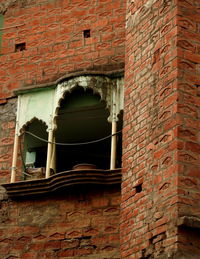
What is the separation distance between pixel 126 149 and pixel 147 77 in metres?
1.08

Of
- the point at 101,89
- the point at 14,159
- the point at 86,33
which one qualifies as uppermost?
the point at 86,33

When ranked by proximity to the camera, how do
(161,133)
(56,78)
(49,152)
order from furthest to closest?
(56,78) → (49,152) → (161,133)

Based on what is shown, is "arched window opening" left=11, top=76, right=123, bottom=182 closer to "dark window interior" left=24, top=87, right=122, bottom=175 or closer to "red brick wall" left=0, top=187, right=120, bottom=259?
"dark window interior" left=24, top=87, right=122, bottom=175

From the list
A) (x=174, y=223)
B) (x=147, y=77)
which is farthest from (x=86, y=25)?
(x=174, y=223)

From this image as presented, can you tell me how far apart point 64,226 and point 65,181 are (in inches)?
27.9

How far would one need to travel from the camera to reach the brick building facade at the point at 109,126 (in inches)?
444

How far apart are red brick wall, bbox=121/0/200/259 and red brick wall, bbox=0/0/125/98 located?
194 cm

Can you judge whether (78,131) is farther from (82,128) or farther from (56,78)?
(56,78)

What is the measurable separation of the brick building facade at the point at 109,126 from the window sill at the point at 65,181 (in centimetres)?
2

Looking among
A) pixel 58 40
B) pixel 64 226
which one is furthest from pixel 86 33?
pixel 64 226

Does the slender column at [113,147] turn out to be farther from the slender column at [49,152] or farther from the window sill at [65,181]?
the slender column at [49,152]

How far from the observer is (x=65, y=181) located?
541 inches

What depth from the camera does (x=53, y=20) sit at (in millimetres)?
15758

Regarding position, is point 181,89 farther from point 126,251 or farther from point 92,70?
point 92,70
